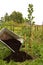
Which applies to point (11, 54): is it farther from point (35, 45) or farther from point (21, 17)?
point (21, 17)

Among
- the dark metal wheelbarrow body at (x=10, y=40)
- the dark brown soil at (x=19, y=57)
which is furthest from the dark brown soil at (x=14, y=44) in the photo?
the dark brown soil at (x=19, y=57)

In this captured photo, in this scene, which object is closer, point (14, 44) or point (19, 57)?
point (19, 57)

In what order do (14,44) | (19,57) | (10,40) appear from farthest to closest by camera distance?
1. (10,40)
2. (14,44)
3. (19,57)

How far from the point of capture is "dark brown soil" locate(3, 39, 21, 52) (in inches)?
439

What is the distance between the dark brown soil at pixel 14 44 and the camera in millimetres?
11161

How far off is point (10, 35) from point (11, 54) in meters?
1.21

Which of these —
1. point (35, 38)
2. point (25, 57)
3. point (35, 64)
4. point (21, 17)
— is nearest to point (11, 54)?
point (25, 57)

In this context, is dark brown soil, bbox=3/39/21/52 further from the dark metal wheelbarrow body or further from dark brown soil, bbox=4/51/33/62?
dark brown soil, bbox=4/51/33/62

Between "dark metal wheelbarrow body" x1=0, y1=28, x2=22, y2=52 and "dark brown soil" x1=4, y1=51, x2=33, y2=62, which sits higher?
"dark metal wheelbarrow body" x1=0, y1=28, x2=22, y2=52

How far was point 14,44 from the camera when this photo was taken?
37.0 ft

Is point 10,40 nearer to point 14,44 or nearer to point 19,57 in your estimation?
point 14,44

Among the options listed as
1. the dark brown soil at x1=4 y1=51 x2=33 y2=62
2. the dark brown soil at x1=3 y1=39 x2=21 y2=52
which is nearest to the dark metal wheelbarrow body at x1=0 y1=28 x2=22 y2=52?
the dark brown soil at x1=3 y1=39 x2=21 y2=52

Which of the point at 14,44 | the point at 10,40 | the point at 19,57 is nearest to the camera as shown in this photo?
the point at 19,57

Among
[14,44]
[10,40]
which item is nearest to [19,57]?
[14,44]
